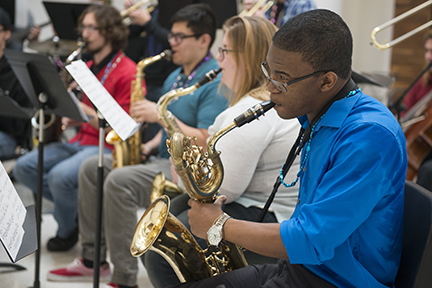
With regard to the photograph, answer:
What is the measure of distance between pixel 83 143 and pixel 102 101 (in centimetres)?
131

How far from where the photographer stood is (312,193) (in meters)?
1.13

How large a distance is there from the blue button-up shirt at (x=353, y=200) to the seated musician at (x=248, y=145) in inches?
16.9

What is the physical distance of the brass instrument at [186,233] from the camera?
144cm

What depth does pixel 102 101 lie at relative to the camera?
5.78ft

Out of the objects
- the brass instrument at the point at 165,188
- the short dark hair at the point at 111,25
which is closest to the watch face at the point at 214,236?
the brass instrument at the point at 165,188

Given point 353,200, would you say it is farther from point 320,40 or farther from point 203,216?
point 203,216

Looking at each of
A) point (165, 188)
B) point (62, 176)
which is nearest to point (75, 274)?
point (62, 176)

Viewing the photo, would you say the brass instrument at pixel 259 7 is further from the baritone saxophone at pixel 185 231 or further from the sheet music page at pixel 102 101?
the baritone saxophone at pixel 185 231

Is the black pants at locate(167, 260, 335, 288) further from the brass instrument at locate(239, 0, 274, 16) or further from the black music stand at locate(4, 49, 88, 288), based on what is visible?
the brass instrument at locate(239, 0, 274, 16)

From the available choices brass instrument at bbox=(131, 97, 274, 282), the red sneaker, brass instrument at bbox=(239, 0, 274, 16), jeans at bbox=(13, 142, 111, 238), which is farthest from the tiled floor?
brass instrument at bbox=(239, 0, 274, 16)

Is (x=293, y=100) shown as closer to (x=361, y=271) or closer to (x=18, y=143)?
(x=361, y=271)

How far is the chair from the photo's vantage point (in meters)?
1.06

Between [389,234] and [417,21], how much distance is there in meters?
5.06

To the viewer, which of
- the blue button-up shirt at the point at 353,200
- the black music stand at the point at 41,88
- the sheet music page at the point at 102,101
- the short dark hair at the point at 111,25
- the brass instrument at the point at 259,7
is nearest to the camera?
the blue button-up shirt at the point at 353,200
